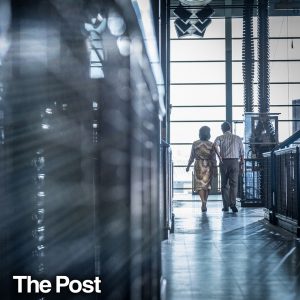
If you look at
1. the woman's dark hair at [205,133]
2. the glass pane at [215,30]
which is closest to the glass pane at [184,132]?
the glass pane at [215,30]

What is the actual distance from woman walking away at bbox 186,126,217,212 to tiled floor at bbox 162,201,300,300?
194 cm

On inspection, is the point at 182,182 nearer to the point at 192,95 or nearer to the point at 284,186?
the point at 192,95

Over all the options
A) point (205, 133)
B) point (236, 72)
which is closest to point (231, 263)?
point (205, 133)

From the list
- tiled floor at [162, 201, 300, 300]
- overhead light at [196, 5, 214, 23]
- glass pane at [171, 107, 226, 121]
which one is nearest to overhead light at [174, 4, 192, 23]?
overhead light at [196, 5, 214, 23]

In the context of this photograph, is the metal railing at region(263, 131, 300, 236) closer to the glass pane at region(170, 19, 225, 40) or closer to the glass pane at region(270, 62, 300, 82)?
the glass pane at region(270, 62, 300, 82)

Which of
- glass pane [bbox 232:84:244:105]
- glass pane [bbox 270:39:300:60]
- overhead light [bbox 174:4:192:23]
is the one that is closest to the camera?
overhead light [bbox 174:4:192:23]

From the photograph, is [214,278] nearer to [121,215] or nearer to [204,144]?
[121,215]

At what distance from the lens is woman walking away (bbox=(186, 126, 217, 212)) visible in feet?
28.5

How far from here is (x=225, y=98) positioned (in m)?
16.0

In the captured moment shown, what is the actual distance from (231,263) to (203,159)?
4.76m

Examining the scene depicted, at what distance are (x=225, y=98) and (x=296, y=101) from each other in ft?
6.54

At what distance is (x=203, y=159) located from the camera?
8.77 meters

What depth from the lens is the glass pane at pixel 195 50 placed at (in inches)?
627

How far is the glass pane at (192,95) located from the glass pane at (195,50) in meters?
0.86
